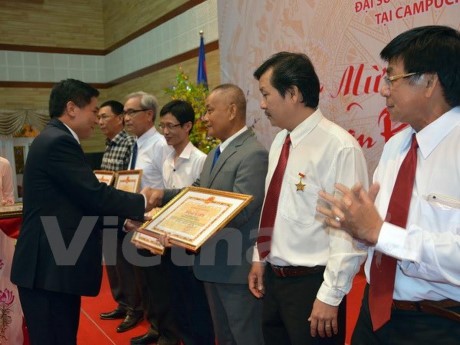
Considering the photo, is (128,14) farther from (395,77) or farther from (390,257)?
(390,257)

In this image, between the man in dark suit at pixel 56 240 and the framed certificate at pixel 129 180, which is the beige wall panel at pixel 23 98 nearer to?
the framed certificate at pixel 129 180

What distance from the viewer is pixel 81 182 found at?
2.00m

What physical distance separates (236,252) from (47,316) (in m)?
0.86

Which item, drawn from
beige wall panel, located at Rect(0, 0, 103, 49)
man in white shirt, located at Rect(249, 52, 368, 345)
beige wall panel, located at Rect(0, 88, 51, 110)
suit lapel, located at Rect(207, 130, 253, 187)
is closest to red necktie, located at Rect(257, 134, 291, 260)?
man in white shirt, located at Rect(249, 52, 368, 345)

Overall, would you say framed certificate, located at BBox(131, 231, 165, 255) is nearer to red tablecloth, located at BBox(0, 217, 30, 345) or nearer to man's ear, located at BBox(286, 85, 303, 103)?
red tablecloth, located at BBox(0, 217, 30, 345)

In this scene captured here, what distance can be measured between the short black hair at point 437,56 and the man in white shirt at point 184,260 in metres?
1.81

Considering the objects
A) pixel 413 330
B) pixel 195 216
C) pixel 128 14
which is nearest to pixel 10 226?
pixel 195 216

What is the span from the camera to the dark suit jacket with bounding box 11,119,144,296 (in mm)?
1938

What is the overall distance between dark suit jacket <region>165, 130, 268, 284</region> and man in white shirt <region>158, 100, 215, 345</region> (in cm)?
73

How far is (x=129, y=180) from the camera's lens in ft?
9.75

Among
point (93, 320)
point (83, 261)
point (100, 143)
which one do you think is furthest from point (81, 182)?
point (100, 143)

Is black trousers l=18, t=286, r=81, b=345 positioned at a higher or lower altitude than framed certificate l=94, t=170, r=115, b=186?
lower

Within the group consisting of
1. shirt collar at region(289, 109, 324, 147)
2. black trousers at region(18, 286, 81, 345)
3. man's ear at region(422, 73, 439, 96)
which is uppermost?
man's ear at region(422, 73, 439, 96)

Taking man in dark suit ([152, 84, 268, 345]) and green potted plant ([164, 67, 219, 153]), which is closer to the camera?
man in dark suit ([152, 84, 268, 345])
